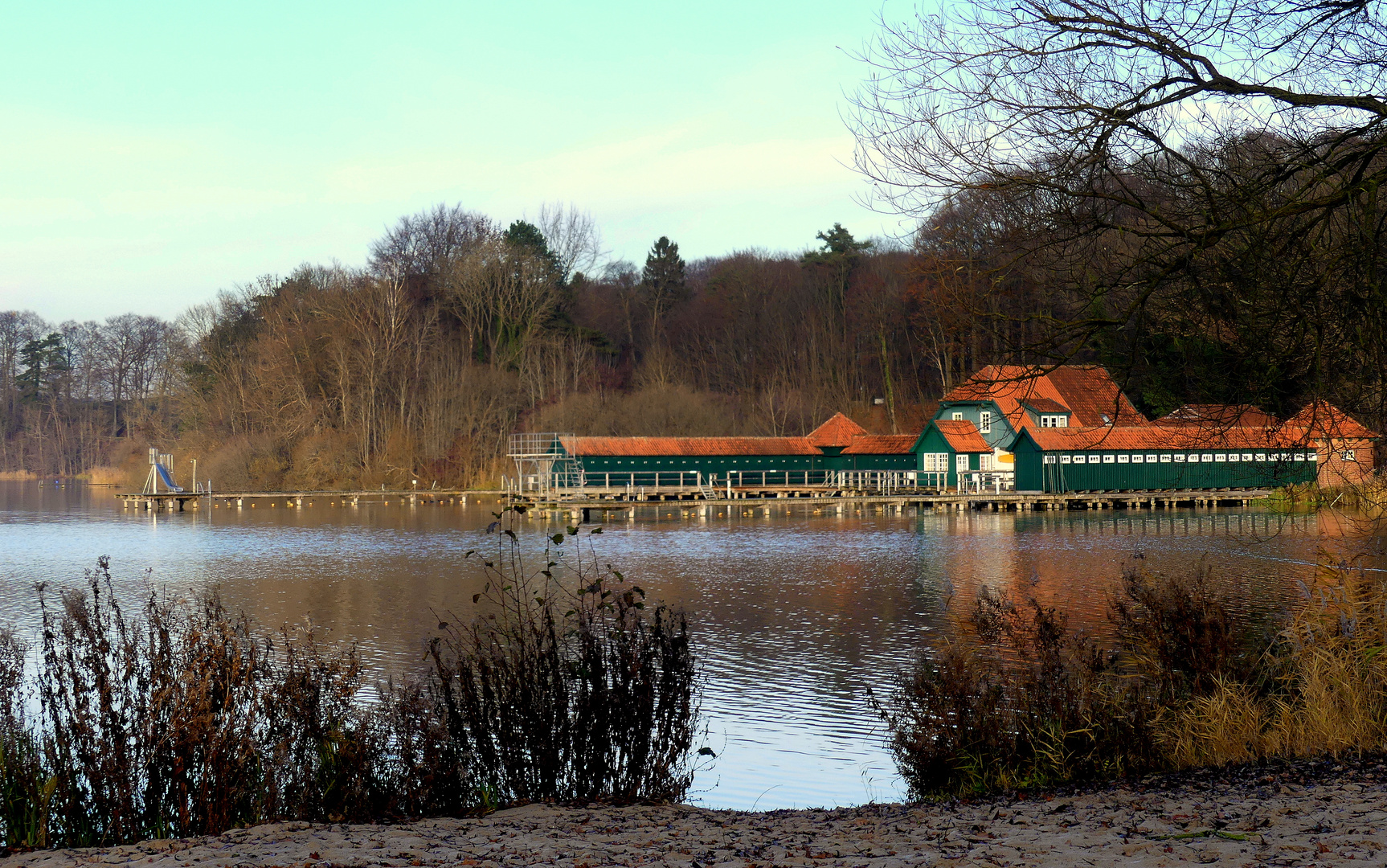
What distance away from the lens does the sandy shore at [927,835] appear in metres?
5.16

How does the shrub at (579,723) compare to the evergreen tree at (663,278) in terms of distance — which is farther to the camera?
the evergreen tree at (663,278)

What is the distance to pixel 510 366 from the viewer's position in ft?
233

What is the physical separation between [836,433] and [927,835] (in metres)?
52.5

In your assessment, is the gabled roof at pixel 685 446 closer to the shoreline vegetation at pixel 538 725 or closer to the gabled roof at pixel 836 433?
the gabled roof at pixel 836 433

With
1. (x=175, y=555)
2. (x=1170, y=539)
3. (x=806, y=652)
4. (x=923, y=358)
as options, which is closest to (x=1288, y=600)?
(x=806, y=652)

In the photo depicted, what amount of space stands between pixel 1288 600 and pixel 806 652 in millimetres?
8833

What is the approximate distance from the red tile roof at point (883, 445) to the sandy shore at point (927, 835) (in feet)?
163

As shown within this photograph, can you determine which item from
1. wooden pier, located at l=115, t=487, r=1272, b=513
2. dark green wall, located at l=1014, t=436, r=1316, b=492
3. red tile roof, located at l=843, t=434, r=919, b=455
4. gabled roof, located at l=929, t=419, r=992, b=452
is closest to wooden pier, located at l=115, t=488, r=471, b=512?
wooden pier, located at l=115, t=487, r=1272, b=513

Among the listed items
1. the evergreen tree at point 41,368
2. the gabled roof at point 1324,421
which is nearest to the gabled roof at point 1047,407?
the gabled roof at point 1324,421

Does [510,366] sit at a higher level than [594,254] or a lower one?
lower

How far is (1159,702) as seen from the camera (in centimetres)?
853

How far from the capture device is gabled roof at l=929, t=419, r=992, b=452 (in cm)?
5369

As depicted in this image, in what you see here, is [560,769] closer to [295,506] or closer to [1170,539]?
[1170,539]

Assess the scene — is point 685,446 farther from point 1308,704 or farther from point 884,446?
point 1308,704
